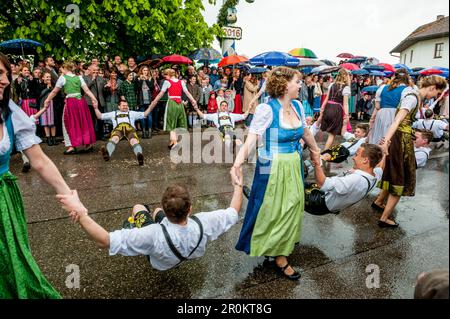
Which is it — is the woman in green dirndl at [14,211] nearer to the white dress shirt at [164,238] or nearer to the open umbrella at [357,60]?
the white dress shirt at [164,238]

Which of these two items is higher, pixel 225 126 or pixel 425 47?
pixel 425 47

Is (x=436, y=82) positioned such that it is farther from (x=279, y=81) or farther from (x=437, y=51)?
(x=437, y=51)

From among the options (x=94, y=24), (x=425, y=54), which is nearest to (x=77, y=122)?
(x=94, y=24)

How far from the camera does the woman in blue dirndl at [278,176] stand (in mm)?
2902

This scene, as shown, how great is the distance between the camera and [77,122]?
7246 mm

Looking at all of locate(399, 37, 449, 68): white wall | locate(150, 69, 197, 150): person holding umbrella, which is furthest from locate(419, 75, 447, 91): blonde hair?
locate(399, 37, 449, 68): white wall

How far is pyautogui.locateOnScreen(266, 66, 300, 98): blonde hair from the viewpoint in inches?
115

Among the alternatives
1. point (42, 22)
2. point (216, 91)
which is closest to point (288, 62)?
point (216, 91)

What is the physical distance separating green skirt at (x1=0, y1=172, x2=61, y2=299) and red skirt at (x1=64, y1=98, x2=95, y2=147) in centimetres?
569

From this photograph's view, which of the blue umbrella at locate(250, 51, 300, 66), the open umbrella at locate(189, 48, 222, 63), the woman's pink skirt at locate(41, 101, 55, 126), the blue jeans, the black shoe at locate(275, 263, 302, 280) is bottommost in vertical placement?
the black shoe at locate(275, 263, 302, 280)

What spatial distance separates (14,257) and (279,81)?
2310 mm

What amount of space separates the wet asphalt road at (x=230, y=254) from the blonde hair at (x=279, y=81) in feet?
4.76

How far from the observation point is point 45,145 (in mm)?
8172

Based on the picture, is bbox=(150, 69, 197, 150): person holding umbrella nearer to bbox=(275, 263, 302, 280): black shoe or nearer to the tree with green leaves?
the tree with green leaves
